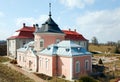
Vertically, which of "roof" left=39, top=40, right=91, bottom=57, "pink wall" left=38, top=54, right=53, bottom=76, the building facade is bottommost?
"pink wall" left=38, top=54, right=53, bottom=76

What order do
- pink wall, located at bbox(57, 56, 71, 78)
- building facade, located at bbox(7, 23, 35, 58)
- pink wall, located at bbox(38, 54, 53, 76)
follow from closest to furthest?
pink wall, located at bbox(57, 56, 71, 78) < pink wall, located at bbox(38, 54, 53, 76) < building facade, located at bbox(7, 23, 35, 58)

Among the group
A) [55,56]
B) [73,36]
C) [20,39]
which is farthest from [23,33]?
[55,56]

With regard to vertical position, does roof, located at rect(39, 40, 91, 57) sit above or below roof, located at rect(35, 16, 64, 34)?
below

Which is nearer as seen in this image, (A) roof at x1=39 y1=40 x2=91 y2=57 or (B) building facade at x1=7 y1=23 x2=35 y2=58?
(A) roof at x1=39 y1=40 x2=91 y2=57

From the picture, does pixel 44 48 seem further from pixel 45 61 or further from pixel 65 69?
pixel 65 69

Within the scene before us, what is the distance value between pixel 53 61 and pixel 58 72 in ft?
5.91

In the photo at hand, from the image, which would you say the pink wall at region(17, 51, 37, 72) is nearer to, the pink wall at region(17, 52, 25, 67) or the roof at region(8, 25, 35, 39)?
the pink wall at region(17, 52, 25, 67)

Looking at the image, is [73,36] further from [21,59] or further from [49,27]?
[49,27]

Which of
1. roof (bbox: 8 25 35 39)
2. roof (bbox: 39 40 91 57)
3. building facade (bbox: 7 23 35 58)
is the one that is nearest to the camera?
roof (bbox: 39 40 91 57)

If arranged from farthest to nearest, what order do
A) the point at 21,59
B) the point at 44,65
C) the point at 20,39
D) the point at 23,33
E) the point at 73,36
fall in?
the point at 73,36, the point at 23,33, the point at 20,39, the point at 21,59, the point at 44,65

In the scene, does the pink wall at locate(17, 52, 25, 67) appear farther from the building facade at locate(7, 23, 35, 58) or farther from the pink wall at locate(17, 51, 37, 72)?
the building facade at locate(7, 23, 35, 58)

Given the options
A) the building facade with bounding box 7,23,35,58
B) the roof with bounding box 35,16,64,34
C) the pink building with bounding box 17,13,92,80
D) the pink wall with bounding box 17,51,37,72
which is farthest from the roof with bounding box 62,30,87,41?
the pink building with bounding box 17,13,92,80

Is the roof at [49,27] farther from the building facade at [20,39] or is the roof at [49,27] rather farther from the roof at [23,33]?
the roof at [23,33]

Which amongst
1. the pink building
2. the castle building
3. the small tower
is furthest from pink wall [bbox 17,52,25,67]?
the small tower
